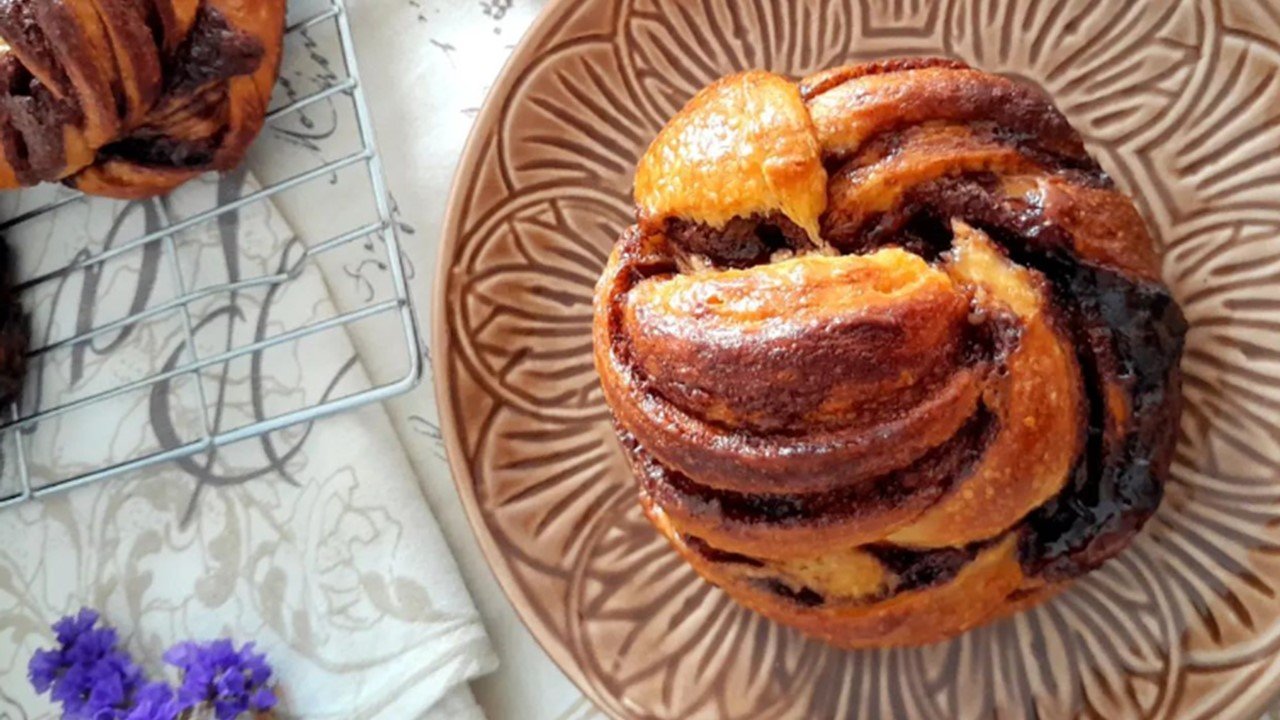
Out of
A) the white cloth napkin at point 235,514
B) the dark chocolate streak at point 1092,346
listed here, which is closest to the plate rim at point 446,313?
the white cloth napkin at point 235,514

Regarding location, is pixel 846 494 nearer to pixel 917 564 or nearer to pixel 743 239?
pixel 917 564

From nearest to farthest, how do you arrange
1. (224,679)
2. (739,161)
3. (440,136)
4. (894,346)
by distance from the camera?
(894,346)
(739,161)
(224,679)
(440,136)

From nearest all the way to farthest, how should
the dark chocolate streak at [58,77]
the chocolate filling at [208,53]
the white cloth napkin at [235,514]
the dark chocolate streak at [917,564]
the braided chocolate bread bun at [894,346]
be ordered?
the braided chocolate bread bun at [894,346]
the dark chocolate streak at [917,564]
the dark chocolate streak at [58,77]
the chocolate filling at [208,53]
the white cloth napkin at [235,514]

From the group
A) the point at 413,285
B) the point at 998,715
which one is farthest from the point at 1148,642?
the point at 413,285

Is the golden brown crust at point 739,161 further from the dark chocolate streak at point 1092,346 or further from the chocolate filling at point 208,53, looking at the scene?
the chocolate filling at point 208,53

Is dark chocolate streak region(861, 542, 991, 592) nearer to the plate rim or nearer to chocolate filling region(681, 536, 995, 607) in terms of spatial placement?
chocolate filling region(681, 536, 995, 607)

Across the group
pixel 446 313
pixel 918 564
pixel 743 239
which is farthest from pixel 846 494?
pixel 446 313
